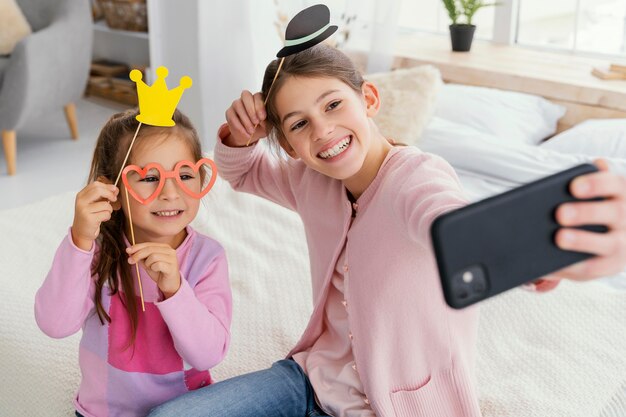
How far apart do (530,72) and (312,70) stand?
5.98 feet

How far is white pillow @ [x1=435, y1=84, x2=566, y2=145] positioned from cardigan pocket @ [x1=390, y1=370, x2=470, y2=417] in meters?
1.49

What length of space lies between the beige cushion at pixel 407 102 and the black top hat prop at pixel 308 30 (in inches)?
51.8

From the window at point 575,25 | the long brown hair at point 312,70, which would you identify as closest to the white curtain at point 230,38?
the window at point 575,25

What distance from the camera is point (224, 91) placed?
10.9 feet

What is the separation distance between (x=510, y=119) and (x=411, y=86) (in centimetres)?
34

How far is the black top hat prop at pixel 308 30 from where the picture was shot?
3.63ft

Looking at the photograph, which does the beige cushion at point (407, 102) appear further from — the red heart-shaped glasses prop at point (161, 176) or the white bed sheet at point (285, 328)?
the red heart-shaped glasses prop at point (161, 176)

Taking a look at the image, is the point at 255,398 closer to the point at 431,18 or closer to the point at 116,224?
the point at 116,224

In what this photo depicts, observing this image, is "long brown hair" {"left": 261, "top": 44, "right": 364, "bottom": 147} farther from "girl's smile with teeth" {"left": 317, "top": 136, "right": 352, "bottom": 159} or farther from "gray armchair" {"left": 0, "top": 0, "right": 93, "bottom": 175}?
"gray armchair" {"left": 0, "top": 0, "right": 93, "bottom": 175}

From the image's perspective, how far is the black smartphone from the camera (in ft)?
2.20

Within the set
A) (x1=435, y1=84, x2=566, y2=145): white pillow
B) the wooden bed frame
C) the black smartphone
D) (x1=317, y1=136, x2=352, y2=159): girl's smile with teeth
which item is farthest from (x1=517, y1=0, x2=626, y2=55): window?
the black smartphone

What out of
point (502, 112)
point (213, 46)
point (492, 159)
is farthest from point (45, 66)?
point (492, 159)

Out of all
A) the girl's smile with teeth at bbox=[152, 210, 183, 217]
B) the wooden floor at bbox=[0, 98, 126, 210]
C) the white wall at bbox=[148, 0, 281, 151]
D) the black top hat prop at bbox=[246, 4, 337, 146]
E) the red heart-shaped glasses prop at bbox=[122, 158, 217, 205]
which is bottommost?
the wooden floor at bbox=[0, 98, 126, 210]

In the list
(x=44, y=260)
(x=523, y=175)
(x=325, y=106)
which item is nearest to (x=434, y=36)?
(x=523, y=175)
